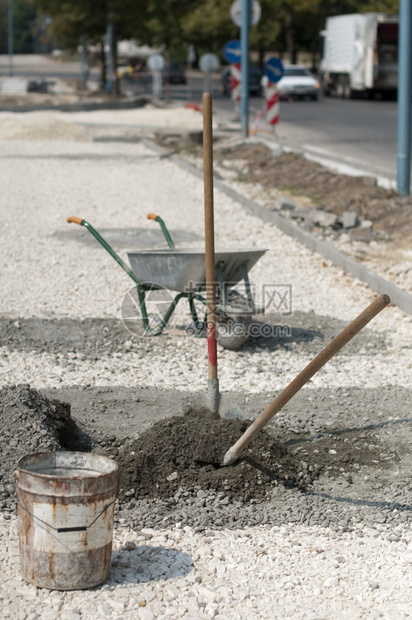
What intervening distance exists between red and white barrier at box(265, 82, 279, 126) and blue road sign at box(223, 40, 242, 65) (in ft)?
6.33

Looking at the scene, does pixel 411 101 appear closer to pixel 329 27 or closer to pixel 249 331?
pixel 249 331

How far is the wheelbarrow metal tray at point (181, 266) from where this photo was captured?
20.6 ft

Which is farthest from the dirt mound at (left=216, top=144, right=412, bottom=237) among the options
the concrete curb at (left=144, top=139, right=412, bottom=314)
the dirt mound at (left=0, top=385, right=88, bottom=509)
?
the dirt mound at (left=0, top=385, right=88, bottom=509)

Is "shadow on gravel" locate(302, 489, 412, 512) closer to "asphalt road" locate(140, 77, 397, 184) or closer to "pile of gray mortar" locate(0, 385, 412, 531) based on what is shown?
"pile of gray mortar" locate(0, 385, 412, 531)

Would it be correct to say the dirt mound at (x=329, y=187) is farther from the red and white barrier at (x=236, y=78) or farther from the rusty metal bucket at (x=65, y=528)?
the rusty metal bucket at (x=65, y=528)

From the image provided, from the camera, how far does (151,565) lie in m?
3.79

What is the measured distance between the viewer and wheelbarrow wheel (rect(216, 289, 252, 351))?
21.8 feet

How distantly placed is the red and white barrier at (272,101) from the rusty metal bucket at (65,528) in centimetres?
2011

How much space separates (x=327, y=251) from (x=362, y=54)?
3489 centimetres

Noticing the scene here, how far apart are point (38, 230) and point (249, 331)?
569cm

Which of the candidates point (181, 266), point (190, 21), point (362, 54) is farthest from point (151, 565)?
point (190, 21)

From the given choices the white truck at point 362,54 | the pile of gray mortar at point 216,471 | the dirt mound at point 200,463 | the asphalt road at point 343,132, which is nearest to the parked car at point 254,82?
the white truck at point 362,54

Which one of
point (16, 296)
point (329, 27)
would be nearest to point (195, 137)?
point (16, 296)

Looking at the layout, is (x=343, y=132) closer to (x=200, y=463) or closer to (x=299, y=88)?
(x=299, y=88)
